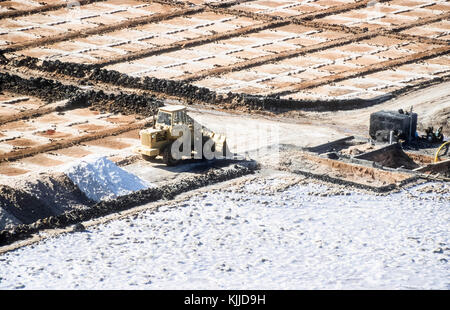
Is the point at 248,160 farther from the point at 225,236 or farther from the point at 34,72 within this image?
the point at 34,72

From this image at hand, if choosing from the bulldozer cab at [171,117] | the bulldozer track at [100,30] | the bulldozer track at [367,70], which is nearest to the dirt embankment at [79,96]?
the bulldozer cab at [171,117]

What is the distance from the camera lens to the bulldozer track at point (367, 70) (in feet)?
137

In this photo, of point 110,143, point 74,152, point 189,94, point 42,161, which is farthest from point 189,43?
point 42,161

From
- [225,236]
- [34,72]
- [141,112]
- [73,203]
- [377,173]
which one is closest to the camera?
[225,236]

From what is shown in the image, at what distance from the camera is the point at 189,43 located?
48750 millimetres

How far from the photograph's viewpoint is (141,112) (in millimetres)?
39000

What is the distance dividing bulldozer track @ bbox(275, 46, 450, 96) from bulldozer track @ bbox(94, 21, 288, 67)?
860 cm

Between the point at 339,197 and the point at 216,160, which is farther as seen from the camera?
the point at 216,160

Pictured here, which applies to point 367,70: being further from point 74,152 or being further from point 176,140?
point 74,152

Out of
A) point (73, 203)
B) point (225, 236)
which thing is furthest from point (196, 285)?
point (73, 203)

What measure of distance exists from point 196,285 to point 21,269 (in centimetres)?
469

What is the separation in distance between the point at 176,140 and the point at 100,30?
21161mm

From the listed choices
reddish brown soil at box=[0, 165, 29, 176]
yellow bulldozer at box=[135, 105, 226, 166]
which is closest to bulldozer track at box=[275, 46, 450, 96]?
yellow bulldozer at box=[135, 105, 226, 166]

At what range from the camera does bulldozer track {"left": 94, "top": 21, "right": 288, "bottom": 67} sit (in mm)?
46484
